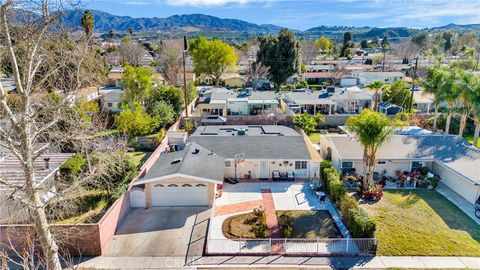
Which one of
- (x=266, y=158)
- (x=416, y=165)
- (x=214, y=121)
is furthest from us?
(x=214, y=121)

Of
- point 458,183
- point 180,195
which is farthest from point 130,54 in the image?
point 458,183

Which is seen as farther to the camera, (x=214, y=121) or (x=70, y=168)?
(x=214, y=121)

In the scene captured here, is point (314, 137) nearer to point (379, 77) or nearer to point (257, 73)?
point (257, 73)

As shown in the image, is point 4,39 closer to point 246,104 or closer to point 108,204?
point 108,204

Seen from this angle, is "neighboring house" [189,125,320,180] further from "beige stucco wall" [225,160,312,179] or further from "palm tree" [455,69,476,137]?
"palm tree" [455,69,476,137]

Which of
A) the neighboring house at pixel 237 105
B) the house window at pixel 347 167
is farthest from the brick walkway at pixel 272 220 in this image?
the neighboring house at pixel 237 105

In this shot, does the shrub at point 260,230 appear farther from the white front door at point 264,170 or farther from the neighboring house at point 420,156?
the neighboring house at point 420,156

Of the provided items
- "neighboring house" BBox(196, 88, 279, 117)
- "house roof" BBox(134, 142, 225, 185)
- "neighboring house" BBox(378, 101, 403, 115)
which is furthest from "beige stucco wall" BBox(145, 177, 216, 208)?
"neighboring house" BBox(378, 101, 403, 115)
